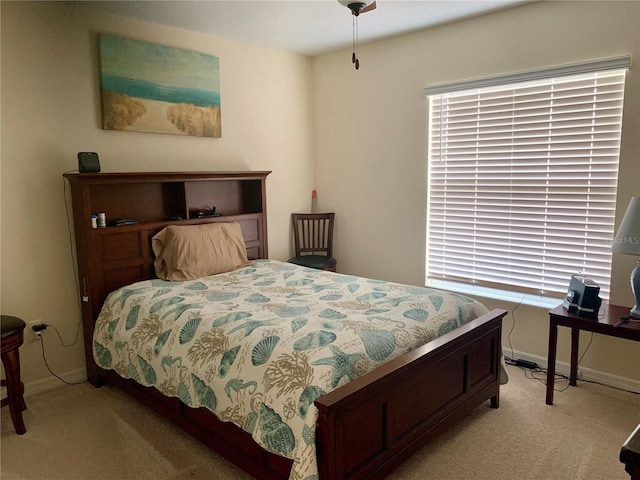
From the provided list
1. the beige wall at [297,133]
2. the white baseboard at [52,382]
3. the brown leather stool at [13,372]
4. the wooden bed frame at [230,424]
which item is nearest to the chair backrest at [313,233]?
the beige wall at [297,133]

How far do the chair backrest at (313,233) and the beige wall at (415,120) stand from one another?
13 centimetres

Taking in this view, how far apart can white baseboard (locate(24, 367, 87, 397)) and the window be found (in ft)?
8.96

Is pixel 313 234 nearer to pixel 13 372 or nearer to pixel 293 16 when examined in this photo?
pixel 293 16

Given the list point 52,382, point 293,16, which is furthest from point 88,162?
point 293,16

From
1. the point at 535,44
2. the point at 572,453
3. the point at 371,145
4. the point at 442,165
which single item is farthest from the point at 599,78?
the point at 572,453

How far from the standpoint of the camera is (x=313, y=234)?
4.54 m

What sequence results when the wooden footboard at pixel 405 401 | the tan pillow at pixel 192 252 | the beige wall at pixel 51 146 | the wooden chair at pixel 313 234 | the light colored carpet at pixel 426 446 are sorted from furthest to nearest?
the wooden chair at pixel 313 234, the tan pillow at pixel 192 252, the beige wall at pixel 51 146, the light colored carpet at pixel 426 446, the wooden footboard at pixel 405 401

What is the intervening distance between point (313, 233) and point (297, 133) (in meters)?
0.96

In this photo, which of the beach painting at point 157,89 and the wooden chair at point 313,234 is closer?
the beach painting at point 157,89

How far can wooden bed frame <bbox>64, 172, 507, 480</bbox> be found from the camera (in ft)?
6.14

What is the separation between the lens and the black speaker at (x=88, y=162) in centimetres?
292

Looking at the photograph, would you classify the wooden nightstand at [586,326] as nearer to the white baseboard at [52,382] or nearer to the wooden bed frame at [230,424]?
the wooden bed frame at [230,424]

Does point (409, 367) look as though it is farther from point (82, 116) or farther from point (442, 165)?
point (82, 116)

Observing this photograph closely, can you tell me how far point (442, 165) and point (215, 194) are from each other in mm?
1833
